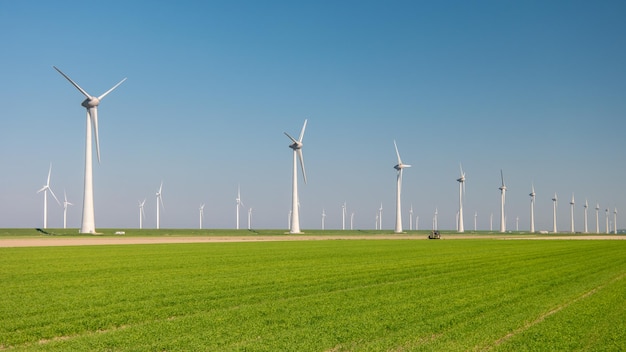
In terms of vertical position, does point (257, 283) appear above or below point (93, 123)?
below

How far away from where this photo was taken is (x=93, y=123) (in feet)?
315

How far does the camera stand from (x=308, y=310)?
58.9 ft

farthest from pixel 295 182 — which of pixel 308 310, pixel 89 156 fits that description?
pixel 308 310

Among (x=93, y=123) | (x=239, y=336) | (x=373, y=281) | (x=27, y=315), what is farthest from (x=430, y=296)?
(x=93, y=123)

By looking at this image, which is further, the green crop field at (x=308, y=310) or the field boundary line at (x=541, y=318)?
the field boundary line at (x=541, y=318)

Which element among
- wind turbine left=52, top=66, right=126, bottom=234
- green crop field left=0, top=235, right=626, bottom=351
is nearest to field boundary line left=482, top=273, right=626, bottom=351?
green crop field left=0, top=235, right=626, bottom=351

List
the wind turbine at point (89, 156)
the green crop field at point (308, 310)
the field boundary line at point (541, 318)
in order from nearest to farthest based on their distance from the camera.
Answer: the green crop field at point (308, 310) < the field boundary line at point (541, 318) < the wind turbine at point (89, 156)

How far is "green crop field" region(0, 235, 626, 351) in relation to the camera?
13.5 metres

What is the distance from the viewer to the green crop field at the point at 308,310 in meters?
13.5

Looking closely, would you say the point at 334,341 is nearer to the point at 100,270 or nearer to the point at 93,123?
the point at 100,270

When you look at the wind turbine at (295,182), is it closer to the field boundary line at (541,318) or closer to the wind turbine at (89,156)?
the wind turbine at (89,156)

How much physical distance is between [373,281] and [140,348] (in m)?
15.3

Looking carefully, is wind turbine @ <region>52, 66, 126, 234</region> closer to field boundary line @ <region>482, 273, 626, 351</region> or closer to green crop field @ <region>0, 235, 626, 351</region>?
green crop field @ <region>0, 235, 626, 351</region>

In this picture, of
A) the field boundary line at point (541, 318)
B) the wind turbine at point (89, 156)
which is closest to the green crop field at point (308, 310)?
the field boundary line at point (541, 318)
